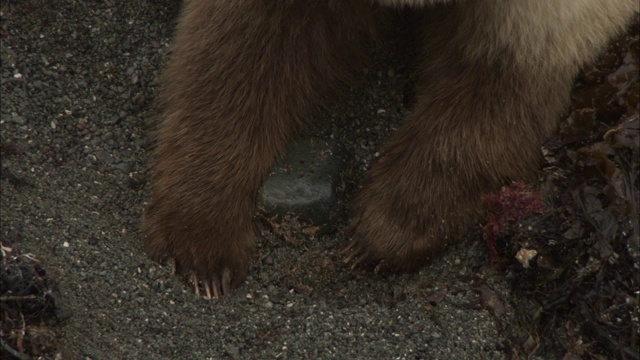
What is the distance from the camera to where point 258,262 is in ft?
13.5

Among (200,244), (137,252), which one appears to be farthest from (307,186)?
(137,252)

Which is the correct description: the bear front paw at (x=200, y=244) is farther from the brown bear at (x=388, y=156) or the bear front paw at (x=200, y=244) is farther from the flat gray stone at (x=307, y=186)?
the flat gray stone at (x=307, y=186)

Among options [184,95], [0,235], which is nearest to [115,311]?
[0,235]

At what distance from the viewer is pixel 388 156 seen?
14.1ft

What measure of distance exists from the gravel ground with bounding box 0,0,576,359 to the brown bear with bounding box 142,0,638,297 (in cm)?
13

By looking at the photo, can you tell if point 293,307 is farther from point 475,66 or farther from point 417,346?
point 475,66

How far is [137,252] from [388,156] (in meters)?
1.12

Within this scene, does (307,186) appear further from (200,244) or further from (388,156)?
(200,244)

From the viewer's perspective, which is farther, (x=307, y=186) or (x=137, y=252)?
(x=307, y=186)

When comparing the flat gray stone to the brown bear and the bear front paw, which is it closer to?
the brown bear

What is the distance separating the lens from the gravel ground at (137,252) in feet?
12.1

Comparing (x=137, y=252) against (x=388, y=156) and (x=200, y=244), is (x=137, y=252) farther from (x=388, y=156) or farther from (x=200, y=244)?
(x=388, y=156)

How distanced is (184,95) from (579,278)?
175 centimetres

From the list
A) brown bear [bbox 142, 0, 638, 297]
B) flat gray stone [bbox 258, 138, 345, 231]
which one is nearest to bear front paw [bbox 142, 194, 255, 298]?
brown bear [bbox 142, 0, 638, 297]
